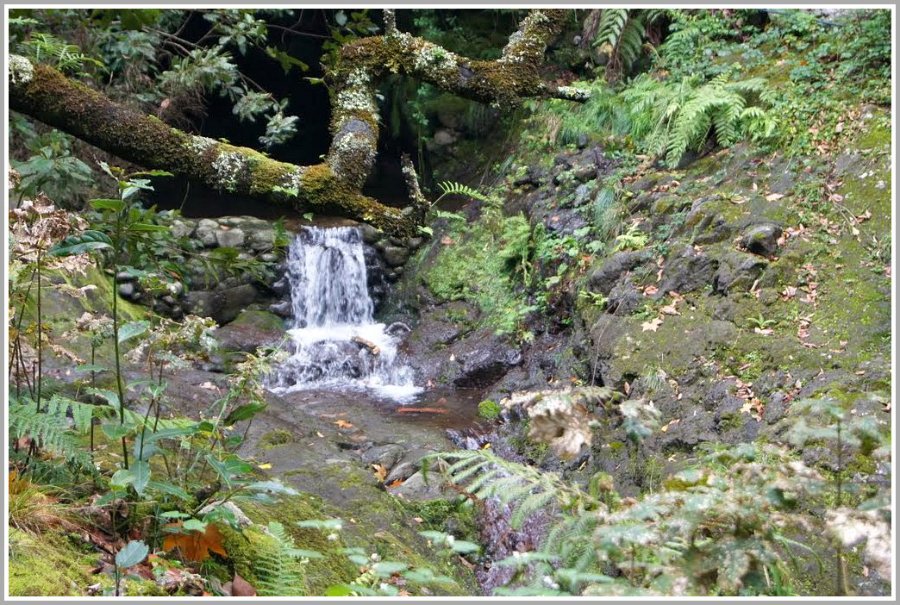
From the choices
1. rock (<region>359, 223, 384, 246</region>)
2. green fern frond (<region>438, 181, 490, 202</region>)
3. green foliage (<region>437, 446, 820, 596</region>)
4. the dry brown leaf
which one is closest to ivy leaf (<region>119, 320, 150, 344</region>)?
the dry brown leaf

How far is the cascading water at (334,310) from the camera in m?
8.37

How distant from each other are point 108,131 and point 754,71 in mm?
6856

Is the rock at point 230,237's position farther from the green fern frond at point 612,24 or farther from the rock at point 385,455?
the green fern frond at point 612,24

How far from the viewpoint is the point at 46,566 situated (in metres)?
1.84

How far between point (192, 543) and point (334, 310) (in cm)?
739

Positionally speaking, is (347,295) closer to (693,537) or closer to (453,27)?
(453,27)

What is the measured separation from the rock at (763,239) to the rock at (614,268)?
885mm

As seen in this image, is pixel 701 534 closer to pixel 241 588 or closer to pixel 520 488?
pixel 520 488

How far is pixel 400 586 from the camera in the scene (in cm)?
260

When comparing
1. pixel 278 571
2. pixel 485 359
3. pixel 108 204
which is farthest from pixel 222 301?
pixel 278 571

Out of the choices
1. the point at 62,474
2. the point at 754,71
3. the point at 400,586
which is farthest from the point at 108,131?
Answer: the point at 754,71

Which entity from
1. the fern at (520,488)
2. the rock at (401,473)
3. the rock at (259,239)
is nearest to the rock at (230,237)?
the rock at (259,239)

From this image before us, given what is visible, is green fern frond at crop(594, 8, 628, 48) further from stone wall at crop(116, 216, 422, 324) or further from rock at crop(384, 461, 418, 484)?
rock at crop(384, 461, 418, 484)

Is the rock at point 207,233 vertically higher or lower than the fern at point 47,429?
lower
